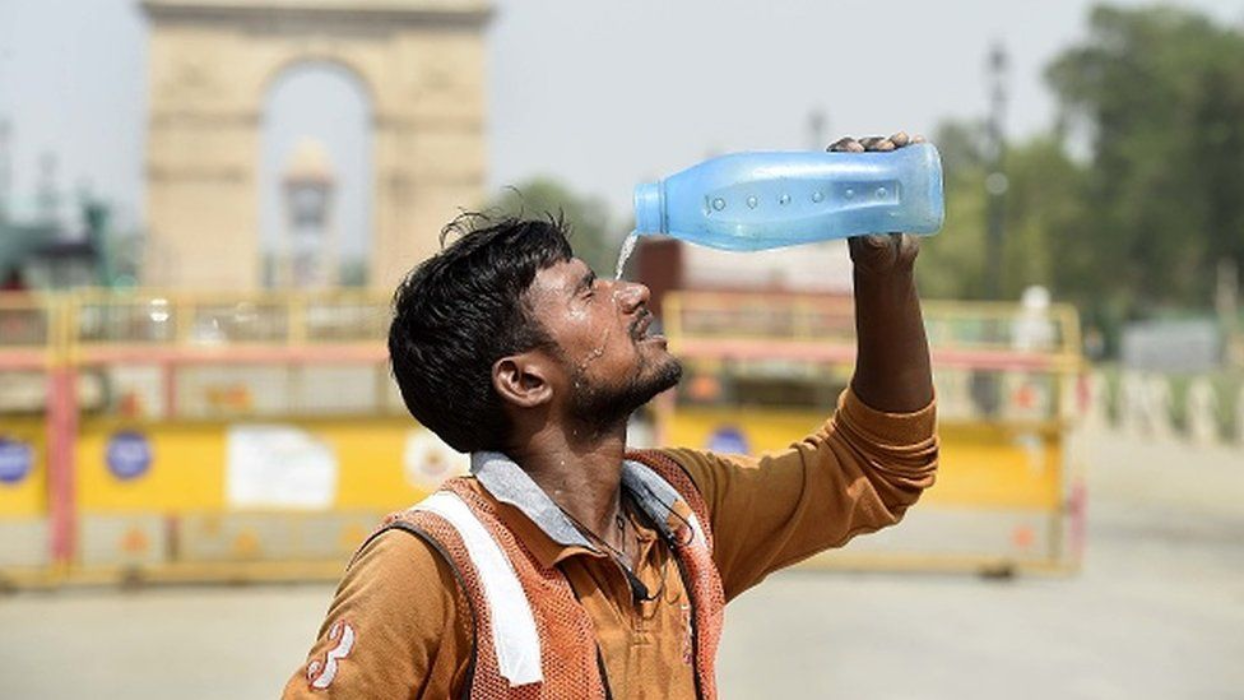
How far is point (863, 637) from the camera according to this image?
9.45m

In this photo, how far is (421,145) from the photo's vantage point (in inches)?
2547

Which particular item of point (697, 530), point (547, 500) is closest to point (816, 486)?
point (697, 530)

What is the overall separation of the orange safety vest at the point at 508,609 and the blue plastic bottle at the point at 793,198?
501 millimetres

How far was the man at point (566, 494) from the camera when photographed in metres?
2.13

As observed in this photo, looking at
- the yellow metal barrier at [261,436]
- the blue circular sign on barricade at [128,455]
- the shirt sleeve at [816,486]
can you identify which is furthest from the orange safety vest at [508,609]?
the blue circular sign on barricade at [128,455]

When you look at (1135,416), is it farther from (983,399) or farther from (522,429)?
(522,429)

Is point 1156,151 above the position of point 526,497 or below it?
above

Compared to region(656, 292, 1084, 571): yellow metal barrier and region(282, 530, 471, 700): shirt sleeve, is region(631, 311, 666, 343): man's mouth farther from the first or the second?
region(656, 292, 1084, 571): yellow metal barrier

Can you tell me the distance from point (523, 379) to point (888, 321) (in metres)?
0.50

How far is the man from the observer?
6.99ft

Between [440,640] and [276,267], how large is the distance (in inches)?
4395

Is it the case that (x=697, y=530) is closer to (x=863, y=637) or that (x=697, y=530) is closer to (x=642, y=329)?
(x=642, y=329)

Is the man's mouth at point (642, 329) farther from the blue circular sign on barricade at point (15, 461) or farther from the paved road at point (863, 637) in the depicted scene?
the blue circular sign on barricade at point (15, 461)

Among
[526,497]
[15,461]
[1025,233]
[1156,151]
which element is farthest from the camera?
[1025,233]
